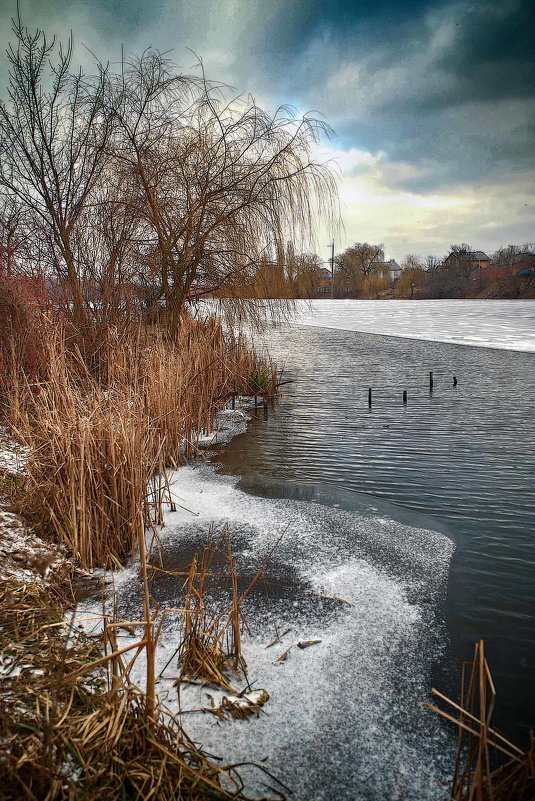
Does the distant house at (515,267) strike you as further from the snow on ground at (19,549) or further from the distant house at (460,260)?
the snow on ground at (19,549)

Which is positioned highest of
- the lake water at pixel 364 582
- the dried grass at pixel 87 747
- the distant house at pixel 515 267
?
the distant house at pixel 515 267

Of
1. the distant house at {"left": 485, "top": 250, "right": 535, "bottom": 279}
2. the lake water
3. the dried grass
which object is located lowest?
the lake water

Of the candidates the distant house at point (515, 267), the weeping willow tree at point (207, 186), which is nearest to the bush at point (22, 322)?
the weeping willow tree at point (207, 186)

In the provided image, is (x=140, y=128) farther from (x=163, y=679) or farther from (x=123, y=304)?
(x=163, y=679)

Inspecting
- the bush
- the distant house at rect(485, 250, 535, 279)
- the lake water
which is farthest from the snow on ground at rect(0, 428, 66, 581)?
the distant house at rect(485, 250, 535, 279)

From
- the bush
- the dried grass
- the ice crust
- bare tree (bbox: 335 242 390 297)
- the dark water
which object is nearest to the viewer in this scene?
the dried grass

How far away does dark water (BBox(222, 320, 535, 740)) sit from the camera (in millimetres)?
2727

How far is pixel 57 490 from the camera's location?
3309 millimetres

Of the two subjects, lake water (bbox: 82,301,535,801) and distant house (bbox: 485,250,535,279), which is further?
distant house (bbox: 485,250,535,279)

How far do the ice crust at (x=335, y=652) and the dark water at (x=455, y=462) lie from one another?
22 cm

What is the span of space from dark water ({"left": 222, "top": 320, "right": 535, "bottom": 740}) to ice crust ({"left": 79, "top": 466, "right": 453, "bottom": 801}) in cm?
22

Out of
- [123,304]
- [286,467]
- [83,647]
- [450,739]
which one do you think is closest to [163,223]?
[123,304]

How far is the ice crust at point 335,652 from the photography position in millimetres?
1934

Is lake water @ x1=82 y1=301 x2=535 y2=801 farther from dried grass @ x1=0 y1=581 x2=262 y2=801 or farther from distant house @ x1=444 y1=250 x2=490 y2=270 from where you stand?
distant house @ x1=444 y1=250 x2=490 y2=270
